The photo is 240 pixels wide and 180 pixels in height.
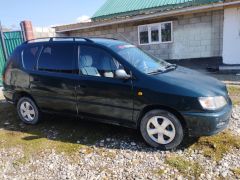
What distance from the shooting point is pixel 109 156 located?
4180mm

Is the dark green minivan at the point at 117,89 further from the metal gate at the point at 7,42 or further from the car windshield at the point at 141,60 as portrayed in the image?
the metal gate at the point at 7,42

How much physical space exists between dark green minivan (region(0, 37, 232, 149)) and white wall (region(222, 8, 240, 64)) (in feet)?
25.4

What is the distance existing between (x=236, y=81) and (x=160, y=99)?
5892 millimetres

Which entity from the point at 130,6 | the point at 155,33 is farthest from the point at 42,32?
the point at 130,6

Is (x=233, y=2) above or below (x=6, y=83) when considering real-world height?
above

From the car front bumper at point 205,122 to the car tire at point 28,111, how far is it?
3338 mm

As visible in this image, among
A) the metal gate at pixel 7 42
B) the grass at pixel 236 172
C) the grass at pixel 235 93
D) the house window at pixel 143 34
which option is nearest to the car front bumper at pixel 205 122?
the grass at pixel 236 172

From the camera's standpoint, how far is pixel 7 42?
10609 mm

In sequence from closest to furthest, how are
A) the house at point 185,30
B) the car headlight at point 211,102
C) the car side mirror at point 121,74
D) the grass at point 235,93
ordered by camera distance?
the car headlight at point 211,102 < the car side mirror at point 121,74 < the grass at point 235,93 < the house at point 185,30

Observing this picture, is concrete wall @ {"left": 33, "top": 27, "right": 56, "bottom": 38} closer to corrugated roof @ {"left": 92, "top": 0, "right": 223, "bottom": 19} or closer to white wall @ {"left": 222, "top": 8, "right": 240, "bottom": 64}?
corrugated roof @ {"left": 92, "top": 0, "right": 223, "bottom": 19}

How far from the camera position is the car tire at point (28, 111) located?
18.2 feet

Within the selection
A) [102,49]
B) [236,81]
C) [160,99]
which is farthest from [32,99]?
[236,81]

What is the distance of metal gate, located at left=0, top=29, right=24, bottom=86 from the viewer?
10356mm

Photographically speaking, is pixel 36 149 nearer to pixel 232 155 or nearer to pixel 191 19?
pixel 232 155
